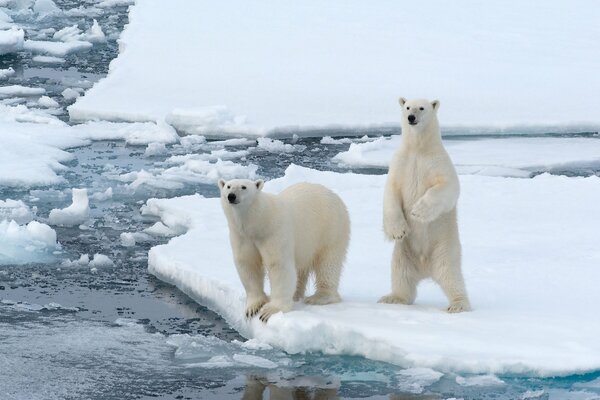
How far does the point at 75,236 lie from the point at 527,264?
9.11 ft

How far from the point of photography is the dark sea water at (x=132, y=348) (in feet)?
14.6

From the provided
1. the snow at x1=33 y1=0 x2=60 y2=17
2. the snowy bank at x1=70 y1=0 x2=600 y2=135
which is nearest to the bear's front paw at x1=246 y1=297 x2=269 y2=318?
the snowy bank at x1=70 y1=0 x2=600 y2=135

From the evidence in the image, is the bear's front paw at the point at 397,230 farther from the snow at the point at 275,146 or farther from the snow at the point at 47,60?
the snow at the point at 47,60

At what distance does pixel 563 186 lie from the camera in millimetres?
7852

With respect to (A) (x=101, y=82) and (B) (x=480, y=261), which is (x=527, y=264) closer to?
(B) (x=480, y=261)

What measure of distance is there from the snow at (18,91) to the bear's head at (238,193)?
7.45 meters

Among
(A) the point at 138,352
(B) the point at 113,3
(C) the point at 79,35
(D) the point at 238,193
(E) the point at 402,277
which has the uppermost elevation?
(B) the point at 113,3

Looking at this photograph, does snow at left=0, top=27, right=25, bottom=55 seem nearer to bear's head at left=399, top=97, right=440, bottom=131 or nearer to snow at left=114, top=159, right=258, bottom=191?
snow at left=114, top=159, right=258, bottom=191

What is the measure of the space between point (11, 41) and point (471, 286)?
9729mm

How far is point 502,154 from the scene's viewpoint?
9.66 metres

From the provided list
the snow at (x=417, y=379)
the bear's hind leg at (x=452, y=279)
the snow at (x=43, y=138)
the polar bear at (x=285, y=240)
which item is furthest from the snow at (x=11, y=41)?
the snow at (x=417, y=379)

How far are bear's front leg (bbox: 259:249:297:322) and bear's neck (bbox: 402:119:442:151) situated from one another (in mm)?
754

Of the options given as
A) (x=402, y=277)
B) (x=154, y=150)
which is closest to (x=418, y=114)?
(x=402, y=277)

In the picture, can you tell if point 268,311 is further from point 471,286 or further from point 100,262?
point 100,262
